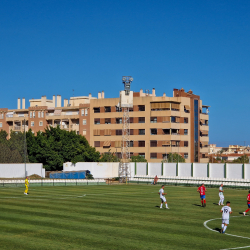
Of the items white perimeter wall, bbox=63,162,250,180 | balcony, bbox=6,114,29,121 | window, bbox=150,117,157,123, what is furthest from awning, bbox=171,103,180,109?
balcony, bbox=6,114,29,121

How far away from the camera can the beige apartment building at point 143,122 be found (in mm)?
126562

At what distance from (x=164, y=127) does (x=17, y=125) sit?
52.4 m

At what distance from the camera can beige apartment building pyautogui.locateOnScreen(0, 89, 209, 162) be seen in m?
127

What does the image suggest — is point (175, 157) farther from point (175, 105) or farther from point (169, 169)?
point (169, 169)

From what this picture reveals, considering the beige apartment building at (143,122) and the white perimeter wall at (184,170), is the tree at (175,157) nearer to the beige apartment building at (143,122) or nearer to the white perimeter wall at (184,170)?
the beige apartment building at (143,122)

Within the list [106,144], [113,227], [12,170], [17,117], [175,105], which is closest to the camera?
[113,227]

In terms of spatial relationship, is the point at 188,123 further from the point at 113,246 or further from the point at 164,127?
the point at 113,246

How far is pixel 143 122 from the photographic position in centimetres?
12838

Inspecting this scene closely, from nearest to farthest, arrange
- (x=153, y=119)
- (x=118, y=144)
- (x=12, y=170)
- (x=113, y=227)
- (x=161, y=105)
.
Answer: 1. (x=113, y=227)
2. (x=12, y=170)
3. (x=161, y=105)
4. (x=153, y=119)
5. (x=118, y=144)

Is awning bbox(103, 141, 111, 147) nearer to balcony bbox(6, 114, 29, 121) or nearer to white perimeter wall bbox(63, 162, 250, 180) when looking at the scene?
white perimeter wall bbox(63, 162, 250, 180)

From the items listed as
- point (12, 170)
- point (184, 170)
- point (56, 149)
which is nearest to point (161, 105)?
point (56, 149)

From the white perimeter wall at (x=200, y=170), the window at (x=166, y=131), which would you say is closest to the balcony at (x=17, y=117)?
the window at (x=166, y=131)

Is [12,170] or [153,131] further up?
[153,131]

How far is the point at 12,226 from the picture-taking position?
25.7 metres
